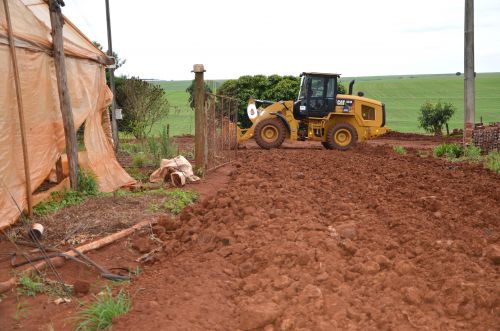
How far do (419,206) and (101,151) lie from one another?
219 inches

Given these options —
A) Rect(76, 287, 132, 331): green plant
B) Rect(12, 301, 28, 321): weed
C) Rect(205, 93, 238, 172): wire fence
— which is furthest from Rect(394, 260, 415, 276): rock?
Rect(205, 93, 238, 172): wire fence

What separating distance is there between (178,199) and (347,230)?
10.2 feet

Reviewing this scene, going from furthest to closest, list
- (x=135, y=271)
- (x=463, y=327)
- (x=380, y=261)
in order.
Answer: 1. (x=135, y=271)
2. (x=380, y=261)
3. (x=463, y=327)

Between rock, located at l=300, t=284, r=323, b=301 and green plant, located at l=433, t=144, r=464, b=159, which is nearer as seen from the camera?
rock, located at l=300, t=284, r=323, b=301

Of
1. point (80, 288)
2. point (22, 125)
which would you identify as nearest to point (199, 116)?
point (22, 125)

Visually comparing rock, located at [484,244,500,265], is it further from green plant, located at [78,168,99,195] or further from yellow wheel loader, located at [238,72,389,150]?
yellow wheel loader, located at [238,72,389,150]

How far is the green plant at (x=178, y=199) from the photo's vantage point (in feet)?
23.9

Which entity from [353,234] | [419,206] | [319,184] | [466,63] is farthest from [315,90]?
[353,234]

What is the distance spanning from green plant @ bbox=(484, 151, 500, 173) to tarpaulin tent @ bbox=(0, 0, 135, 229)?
754cm

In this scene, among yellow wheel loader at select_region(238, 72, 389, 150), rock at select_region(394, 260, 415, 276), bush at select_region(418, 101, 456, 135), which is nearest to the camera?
rock at select_region(394, 260, 415, 276)

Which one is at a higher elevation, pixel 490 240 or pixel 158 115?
pixel 158 115

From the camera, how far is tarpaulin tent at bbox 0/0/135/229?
21.5 feet

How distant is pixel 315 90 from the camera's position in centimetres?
1644

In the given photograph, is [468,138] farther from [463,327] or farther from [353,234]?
[463,327]
